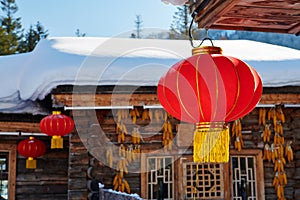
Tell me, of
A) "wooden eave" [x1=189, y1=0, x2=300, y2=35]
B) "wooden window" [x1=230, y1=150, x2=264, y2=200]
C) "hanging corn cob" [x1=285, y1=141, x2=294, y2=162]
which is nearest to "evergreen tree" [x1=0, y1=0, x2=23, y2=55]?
"wooden window" [x1=230, y1=150, x2=264, y2=200]

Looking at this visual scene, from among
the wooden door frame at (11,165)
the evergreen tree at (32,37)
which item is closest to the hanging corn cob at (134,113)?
the wooden door frame at (11,165)

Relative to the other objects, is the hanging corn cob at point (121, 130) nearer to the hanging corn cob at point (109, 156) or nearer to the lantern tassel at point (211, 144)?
the hanging corn cob at point (109, 156)

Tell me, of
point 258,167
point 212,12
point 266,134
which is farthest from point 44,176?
point 212,12

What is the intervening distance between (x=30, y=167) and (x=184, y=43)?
483 centimetres

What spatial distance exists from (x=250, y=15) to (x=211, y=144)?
917 millimetres

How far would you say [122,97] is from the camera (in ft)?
21.8

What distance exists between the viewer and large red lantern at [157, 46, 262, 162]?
2770mm

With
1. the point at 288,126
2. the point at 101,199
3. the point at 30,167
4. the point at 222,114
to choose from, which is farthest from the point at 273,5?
the point at 30,167

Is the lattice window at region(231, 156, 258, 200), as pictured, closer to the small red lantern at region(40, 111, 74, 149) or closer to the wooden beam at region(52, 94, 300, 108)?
the wooden beam at region(52, 94, 300, 108)

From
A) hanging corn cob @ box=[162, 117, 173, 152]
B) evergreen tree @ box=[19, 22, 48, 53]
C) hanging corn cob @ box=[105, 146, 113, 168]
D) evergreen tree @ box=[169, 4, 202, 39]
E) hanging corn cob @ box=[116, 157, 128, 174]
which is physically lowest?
hanging corn cob @ box=[116, 157, 128, 174]

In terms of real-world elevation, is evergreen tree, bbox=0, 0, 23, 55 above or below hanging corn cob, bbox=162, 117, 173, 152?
above

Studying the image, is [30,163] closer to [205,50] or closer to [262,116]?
[262,116]

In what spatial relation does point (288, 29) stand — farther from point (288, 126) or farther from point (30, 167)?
point (30, 167)

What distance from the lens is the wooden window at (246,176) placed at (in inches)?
290
